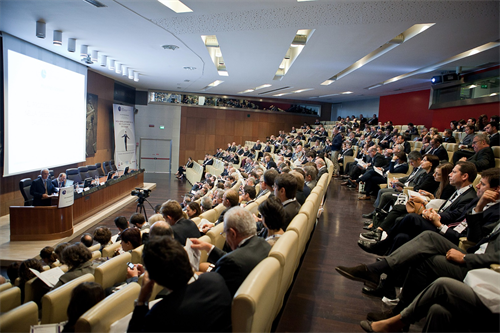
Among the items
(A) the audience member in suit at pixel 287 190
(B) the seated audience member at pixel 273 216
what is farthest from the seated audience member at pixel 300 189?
(B) the seated audience member at pixel 273 216

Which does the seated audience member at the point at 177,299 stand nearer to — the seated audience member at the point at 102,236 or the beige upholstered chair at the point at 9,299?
the beige upholstered chair at the point at 9,299

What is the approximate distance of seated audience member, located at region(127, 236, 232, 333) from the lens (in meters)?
1.29

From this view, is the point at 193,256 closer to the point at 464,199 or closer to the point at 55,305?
the point at 55,305

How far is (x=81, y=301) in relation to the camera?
1.69 m

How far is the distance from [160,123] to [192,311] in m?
15.5

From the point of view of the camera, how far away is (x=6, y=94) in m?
6.36

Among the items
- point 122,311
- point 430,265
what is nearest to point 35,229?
point 122,311

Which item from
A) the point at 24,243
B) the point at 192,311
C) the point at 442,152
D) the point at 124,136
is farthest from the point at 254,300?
the point at 124,136

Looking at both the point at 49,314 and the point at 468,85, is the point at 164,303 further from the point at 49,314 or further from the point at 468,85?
the point at 468,85

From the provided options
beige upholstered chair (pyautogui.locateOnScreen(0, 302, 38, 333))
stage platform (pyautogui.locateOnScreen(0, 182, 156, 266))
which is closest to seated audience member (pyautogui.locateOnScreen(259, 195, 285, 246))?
beige upholstered chair (pyautogui.locateOnScreen(0, 302, 38, 333))

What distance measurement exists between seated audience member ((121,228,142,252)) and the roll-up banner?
10.6 metres

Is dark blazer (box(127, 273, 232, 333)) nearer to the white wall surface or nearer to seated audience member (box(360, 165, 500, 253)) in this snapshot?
seated audience member (box(360, 165, 500, 253))

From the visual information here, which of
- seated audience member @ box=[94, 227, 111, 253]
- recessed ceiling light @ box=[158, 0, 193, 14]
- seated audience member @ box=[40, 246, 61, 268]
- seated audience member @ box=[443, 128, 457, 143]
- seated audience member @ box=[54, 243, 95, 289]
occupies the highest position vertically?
recessed ceiling light @ box=[158, 0, 193, 14]

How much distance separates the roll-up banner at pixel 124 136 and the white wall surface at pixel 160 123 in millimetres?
1351
